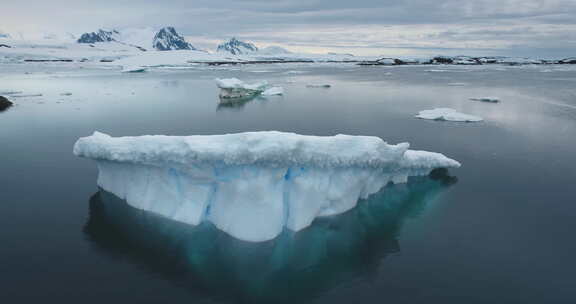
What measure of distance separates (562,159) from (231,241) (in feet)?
37.9

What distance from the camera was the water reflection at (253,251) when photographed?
614 cm

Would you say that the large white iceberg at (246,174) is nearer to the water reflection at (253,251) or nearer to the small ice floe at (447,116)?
the water reflection at (253,251)

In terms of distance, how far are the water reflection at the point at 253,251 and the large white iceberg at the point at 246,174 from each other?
0.28 m

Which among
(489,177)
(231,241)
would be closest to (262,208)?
(231,241)


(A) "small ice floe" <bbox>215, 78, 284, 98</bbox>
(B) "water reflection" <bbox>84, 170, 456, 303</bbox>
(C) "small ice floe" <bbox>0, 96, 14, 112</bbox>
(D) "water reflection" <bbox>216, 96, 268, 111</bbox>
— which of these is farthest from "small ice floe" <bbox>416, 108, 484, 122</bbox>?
(C) "small ice floe" <bbox>0, 96, 14, 112</bbox>

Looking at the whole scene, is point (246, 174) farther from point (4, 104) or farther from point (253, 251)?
point (4, 104)

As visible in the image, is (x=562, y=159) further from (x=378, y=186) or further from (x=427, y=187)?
(x=378, y=186)

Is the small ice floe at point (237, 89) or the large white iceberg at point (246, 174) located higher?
the small ice floe at point (237, 89)

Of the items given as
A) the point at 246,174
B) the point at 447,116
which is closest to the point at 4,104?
the point at 246,174

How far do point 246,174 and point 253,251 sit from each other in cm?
142

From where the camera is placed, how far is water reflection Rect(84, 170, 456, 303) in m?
6.14

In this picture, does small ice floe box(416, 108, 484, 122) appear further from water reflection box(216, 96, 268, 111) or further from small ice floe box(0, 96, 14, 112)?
small ice floe box(0, 96, 14, 112)

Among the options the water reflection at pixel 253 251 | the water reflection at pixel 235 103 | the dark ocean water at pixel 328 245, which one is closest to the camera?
the dark ocean water at pixel 328 245

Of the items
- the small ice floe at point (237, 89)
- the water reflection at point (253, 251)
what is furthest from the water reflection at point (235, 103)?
the water reflection at point (253, 251)
